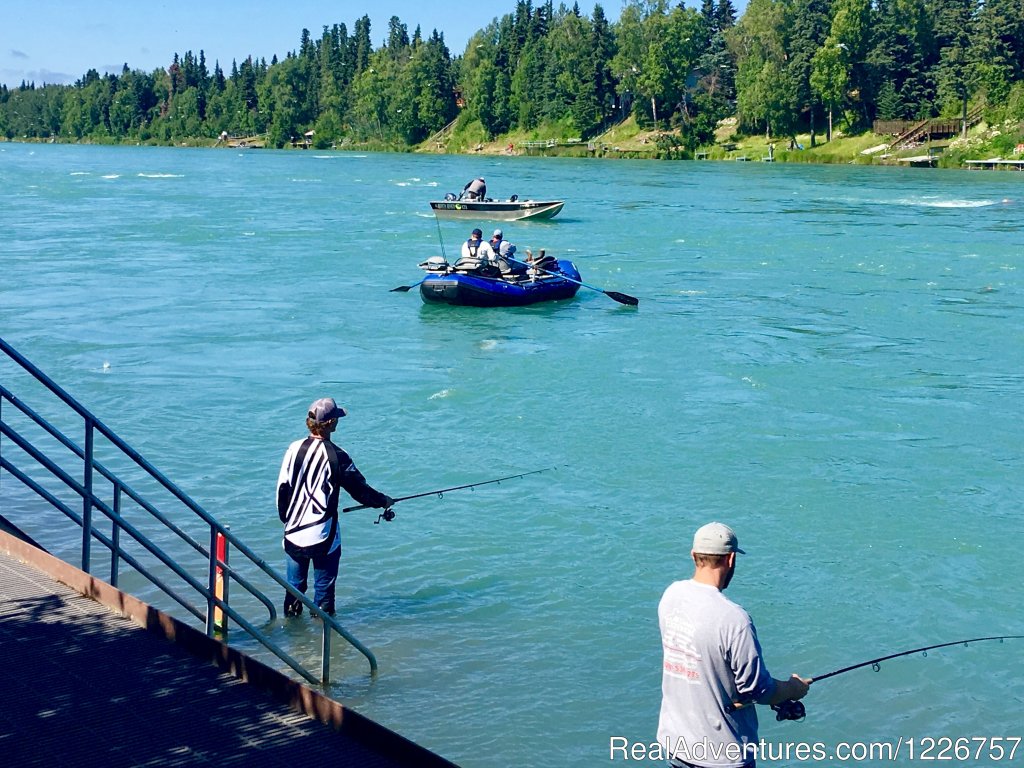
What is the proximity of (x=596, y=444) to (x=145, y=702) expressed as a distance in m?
11.2

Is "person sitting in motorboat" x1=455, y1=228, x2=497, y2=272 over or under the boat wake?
under

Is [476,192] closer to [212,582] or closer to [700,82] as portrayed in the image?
[212,582]

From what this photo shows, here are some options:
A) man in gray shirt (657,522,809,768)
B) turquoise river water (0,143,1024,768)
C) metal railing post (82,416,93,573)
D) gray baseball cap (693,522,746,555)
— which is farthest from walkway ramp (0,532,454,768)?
turquoise river water (0,143,1024,768)

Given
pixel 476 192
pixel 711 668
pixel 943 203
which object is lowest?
pixel 711 668

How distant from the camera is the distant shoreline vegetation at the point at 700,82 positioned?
101 metres

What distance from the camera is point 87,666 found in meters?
6.08

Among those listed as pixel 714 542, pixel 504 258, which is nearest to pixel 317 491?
pixel 714 542

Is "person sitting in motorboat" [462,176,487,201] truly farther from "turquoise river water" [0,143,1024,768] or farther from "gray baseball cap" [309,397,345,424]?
"gray baseball cap" [309,397,345,424]

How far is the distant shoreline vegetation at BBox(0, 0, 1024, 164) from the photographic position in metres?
101

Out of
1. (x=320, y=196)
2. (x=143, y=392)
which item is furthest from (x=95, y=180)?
(x=143, y=392)

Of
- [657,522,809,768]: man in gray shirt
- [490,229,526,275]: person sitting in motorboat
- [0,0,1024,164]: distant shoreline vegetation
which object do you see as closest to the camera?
[657,522,809,768]: man in gray shirt

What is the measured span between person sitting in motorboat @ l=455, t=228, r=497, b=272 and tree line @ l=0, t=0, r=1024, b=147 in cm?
8047

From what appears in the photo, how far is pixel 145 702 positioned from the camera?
575 cm

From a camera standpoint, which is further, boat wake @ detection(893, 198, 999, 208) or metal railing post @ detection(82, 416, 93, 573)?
boat wake @ detection(893, 198, 999, 208)
